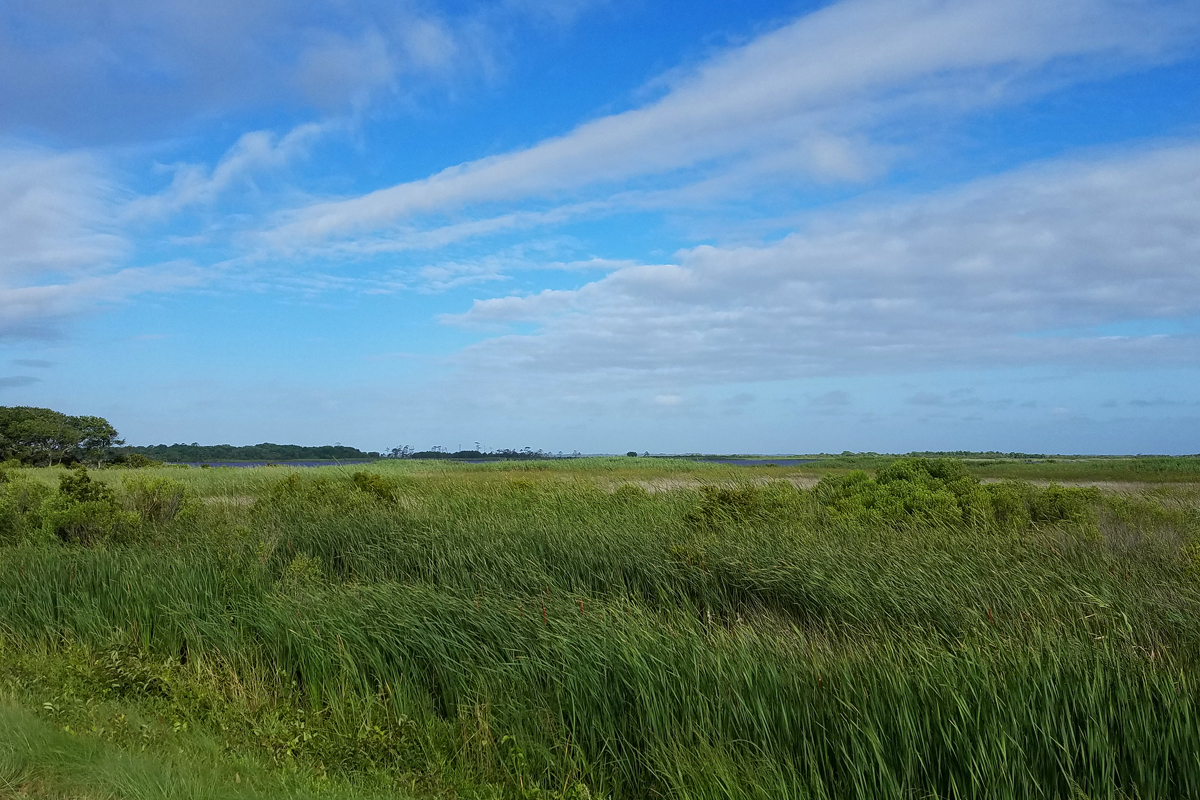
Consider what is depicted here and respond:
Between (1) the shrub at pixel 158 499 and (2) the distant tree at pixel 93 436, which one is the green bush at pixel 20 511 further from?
(2) the distant tree at pixel 93 436

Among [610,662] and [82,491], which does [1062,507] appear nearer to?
[610,662]

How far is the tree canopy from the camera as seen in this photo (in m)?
54.4

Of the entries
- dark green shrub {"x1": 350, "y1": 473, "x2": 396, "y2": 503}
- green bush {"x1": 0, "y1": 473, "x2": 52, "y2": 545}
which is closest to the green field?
green bush {"x1": 0, "y1": 473, "x2": 52, "y2": 545}

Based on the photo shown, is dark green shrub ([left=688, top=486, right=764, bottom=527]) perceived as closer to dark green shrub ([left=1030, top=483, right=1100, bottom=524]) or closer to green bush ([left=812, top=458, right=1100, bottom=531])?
green bush ([left=812, top=458, right=1100, bottom=531])

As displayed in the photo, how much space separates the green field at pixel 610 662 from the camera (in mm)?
4582

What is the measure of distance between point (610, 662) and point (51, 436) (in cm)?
6466

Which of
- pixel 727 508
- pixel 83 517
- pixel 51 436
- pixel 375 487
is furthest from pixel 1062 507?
pixel 51 436

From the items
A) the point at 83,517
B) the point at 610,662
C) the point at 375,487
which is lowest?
the point at 610,662

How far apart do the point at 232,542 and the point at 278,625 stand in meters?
4.53

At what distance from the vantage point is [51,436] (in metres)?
55.9

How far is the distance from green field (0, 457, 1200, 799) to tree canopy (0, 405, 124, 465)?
53150 millimetres

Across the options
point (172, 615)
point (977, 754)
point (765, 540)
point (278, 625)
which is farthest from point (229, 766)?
point (765, 540)

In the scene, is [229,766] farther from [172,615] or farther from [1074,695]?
[1074,695]

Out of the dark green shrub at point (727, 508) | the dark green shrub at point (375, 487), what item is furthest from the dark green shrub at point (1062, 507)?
the dark green shrub at point (375, 487)
